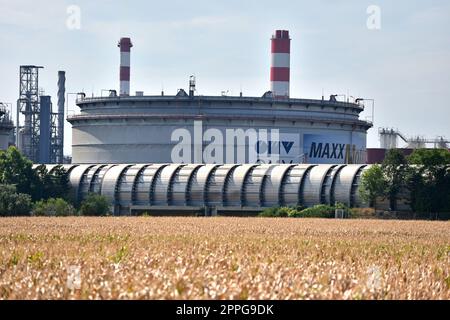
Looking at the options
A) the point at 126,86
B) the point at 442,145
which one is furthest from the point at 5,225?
the point at 442,145

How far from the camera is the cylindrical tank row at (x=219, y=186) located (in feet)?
230

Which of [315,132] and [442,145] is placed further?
[442,145]

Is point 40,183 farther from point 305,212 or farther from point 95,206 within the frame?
point 305,212

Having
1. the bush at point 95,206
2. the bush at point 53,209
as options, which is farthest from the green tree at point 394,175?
the bush at point 53,209

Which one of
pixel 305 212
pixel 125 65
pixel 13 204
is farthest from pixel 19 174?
pixel 125 65

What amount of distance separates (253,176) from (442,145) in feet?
232

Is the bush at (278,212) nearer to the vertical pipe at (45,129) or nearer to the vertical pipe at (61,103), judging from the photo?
the vertical pipe at (45,129)

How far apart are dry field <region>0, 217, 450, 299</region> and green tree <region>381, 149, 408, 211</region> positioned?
110 feet

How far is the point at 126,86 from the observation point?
10669 cm

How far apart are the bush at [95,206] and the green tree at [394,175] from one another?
1817cm

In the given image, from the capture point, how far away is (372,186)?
66.9 metres

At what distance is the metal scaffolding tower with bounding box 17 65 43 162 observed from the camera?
11019 cm

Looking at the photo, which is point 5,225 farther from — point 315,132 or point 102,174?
point 315,132
